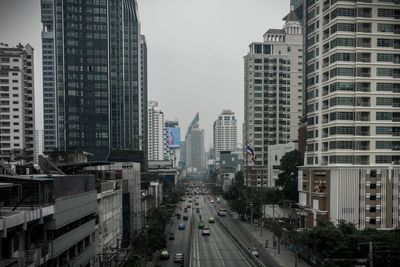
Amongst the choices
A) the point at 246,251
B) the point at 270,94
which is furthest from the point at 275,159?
the point at 246,251

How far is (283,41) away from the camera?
4641 inches

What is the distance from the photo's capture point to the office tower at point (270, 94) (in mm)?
113875

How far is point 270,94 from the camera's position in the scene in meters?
114

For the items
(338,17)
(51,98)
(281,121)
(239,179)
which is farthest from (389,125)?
(51,98)

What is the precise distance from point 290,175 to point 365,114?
26601 millimetres

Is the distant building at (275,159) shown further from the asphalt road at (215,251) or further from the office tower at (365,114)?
the office tower at (365,114)

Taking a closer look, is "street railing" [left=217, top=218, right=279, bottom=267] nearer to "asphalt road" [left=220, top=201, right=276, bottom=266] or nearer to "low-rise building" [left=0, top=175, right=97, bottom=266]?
"asphalt road" [left=220, top=201, right=276, bottom=266]

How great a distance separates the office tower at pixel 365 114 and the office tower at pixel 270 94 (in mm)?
66014

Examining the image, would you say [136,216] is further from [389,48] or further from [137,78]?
[137,78]

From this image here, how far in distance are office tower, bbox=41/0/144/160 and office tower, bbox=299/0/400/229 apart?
244 ft

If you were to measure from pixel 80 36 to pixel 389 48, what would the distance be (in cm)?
8464

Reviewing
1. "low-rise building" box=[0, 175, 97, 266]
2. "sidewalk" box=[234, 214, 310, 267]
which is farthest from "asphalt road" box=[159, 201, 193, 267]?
"low-rise building" box=[0, 175, 97, 266]

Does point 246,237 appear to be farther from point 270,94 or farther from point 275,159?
point 270,94

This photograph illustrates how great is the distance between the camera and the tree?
68.7 meters
